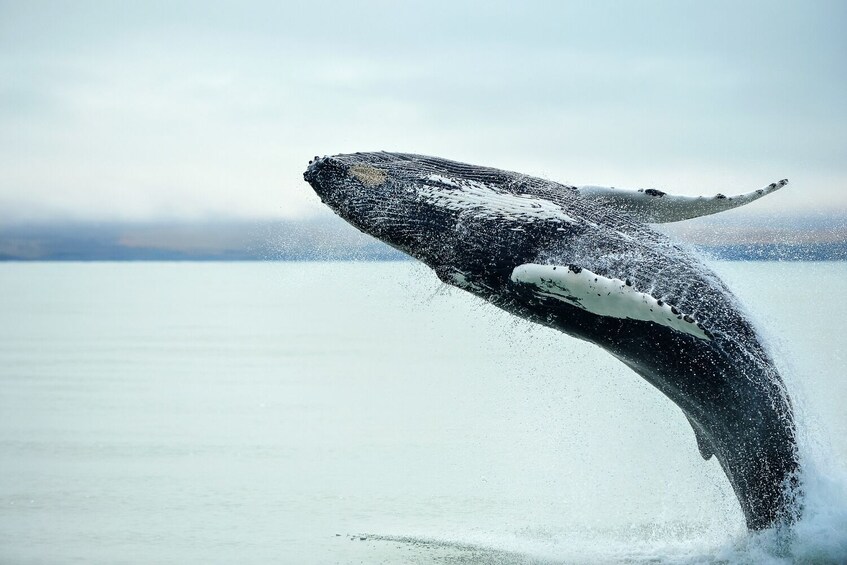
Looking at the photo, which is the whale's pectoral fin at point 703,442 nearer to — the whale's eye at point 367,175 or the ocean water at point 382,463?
the ocean water at point 382,463

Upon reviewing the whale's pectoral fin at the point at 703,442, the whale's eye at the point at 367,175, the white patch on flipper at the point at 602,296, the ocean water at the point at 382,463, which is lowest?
the ocean water at the point at 382,463

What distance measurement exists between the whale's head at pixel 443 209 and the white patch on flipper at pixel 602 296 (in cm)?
44

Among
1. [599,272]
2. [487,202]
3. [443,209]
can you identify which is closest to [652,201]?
[599,272]

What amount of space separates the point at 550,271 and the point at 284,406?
9.68 m

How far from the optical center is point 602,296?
5328 mm

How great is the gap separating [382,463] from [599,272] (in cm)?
506

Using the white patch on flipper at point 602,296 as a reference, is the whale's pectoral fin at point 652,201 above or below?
above

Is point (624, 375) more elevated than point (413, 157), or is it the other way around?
point (413, 157)

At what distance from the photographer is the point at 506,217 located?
6.06m

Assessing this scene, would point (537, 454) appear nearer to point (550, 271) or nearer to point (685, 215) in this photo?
point (685, 215)

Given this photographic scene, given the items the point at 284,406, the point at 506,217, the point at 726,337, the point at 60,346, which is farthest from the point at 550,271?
the point at 60,346

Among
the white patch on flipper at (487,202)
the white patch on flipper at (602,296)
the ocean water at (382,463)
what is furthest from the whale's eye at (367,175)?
the white patch on flipper at (602,296)

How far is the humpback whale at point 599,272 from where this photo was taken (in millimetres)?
5766

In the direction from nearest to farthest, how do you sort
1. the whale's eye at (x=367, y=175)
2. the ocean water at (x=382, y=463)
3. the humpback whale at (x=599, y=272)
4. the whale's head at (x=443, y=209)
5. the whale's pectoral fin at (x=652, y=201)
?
the humpback whale at (x=599, y=272) < the whale's head at (x=443, y=209) < the whale's eye at (x=367, y=175) < the whale's pectoral fin at (x=652, y=201) < the ocean water at (x=382, y=463)
